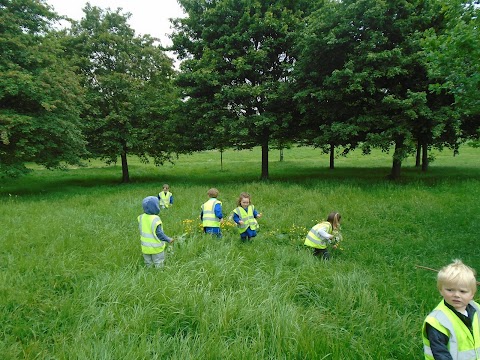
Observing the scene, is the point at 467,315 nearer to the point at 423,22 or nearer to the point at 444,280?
the point at 444,280

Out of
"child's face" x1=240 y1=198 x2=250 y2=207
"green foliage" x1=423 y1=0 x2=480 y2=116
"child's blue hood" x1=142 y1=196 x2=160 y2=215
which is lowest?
"child's face" x1=240 y1=198 x2=250 y2=207

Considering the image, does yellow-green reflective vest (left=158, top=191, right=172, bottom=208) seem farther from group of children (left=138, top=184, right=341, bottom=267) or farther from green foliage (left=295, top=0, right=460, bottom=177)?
green foliage (left=295, top=0, right=460, bottom=177)

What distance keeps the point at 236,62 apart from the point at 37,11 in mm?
10133

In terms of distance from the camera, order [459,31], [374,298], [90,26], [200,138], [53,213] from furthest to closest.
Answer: [90,26], [200,138], [53,213], [459,31], [374,298]

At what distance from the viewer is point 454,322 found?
87.7 inches

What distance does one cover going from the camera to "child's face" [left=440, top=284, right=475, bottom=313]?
2.18 m

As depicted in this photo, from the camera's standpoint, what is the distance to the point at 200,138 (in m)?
15.8

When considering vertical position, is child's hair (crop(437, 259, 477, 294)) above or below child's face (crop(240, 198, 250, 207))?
above

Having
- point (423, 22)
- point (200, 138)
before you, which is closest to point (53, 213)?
point (200, 138)

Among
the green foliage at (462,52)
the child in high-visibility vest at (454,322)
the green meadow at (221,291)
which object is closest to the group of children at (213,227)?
the green meadow at (221,291)

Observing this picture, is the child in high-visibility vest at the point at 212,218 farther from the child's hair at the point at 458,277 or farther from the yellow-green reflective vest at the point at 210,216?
the child's hair at the point at 458,277

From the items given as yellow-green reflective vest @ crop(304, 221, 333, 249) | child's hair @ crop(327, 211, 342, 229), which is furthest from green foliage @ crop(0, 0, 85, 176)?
child's hair @ crop(327, 211, 342, 229)

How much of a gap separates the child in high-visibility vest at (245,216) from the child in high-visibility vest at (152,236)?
1894 mm

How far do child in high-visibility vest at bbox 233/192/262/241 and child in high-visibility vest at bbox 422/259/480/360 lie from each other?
4441 millimetres
